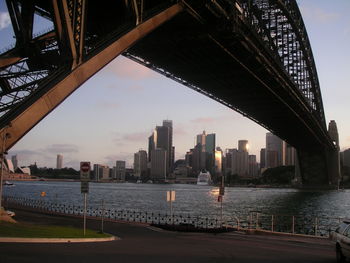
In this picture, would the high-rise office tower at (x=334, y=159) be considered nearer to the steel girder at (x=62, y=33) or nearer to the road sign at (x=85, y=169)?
the steel girder at (x=62, y=33)

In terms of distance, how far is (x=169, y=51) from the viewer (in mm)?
49719

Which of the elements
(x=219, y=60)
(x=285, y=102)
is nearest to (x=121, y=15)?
(x=219, y=60)

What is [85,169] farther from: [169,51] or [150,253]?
[169,51]

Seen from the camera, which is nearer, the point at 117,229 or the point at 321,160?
the point at 117,229

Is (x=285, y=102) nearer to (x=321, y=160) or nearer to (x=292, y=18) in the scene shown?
(x=292, y=18)

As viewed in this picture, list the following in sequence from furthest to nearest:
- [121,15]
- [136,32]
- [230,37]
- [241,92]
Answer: [241,92]
[230,37]
[121,15]
[136,32]

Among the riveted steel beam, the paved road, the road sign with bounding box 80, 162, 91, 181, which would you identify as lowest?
the paved road

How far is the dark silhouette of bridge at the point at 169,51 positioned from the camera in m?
23.0

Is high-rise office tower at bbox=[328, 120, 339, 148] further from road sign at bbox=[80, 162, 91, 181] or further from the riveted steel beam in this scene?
road sign at bbox=[80, 162, 91, 181]

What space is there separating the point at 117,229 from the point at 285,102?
52.3m

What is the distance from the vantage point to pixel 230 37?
42.5 m

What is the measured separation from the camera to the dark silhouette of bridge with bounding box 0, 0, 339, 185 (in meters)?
23.0

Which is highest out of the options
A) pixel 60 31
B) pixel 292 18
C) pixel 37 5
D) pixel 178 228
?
pixel 292 18

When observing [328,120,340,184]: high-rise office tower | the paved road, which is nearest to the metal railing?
the paved road
